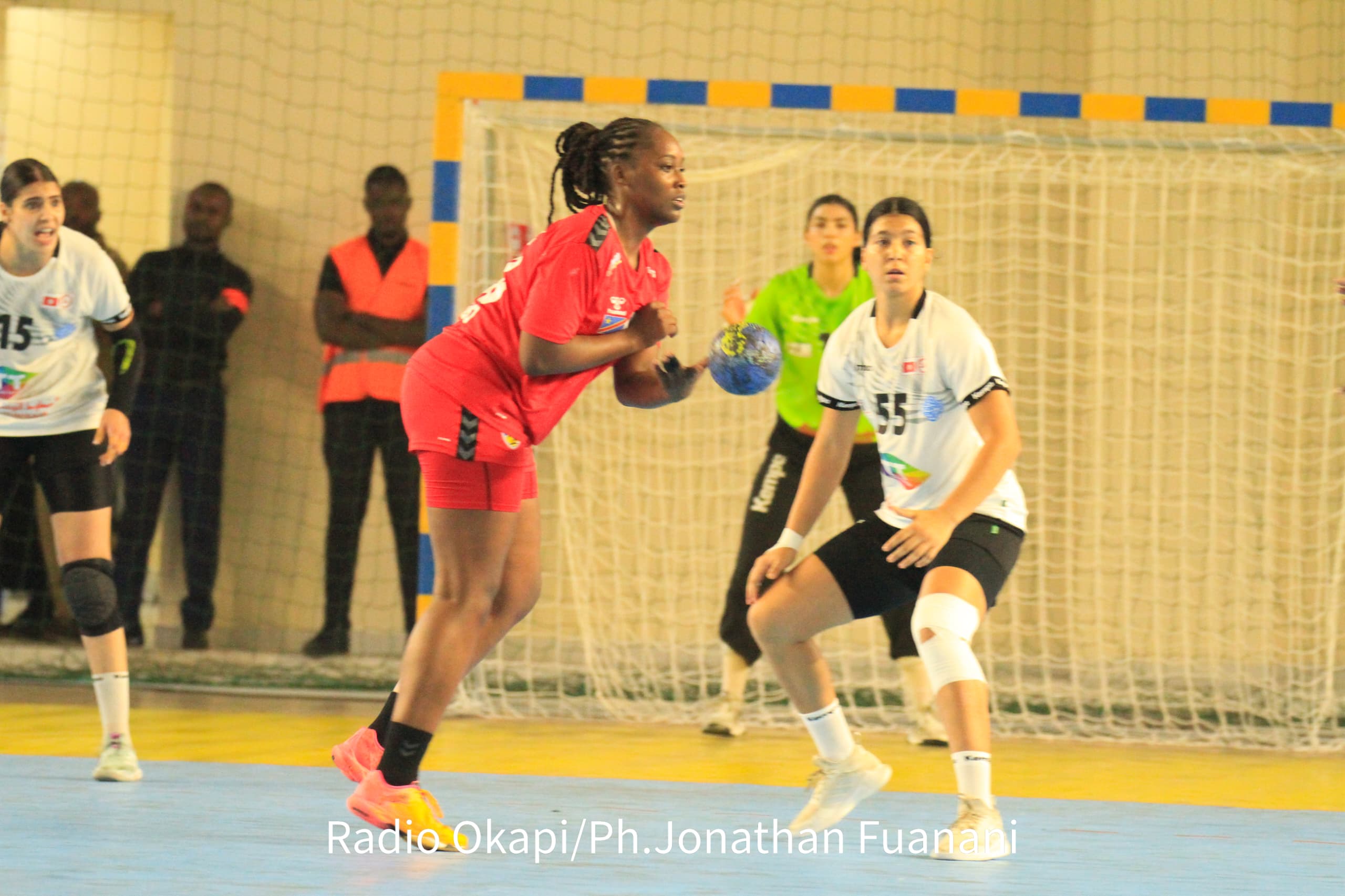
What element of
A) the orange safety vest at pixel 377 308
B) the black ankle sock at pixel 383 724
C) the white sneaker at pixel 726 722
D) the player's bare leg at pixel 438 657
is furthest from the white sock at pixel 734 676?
the orange safety vest at pixel 377 308

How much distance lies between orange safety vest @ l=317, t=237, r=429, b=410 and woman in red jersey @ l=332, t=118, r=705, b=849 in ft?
13.2

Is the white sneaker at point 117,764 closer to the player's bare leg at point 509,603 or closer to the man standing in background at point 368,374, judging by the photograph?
the player's bare leg at point 509,603

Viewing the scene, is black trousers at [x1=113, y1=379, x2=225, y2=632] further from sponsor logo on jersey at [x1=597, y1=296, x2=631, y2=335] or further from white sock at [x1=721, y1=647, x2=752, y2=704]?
sponsor logo on jersey at [x1=597, y1=296, x2=631, y2=335]

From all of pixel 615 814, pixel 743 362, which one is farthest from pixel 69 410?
pixel 743 362

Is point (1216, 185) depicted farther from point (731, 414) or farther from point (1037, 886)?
point (1037, 886)

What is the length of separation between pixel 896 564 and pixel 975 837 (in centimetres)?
71

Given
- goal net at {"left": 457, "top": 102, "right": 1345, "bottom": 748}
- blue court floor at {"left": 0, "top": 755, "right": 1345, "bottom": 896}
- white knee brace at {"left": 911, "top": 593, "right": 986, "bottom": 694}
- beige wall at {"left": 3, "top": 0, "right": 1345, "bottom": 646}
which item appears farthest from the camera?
beige wall at {"left": 3, "top": 0, "right": 1345, "bottom": 646}

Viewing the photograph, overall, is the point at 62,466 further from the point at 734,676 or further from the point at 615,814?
the point at 734,676

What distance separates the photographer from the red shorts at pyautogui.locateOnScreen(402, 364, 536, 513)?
3.45 m

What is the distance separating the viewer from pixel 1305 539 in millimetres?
7398

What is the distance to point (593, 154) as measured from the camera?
142 inches

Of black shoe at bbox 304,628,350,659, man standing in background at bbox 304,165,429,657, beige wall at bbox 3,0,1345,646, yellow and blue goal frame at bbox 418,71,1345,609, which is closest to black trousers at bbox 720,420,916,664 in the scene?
yellow and blue goal frame at bbox 418,71,1345,609

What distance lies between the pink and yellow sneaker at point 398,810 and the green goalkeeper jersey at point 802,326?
2.54 m

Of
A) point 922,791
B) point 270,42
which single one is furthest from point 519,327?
point 270,42
